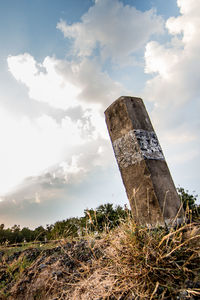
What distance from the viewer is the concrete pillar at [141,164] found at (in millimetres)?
2438

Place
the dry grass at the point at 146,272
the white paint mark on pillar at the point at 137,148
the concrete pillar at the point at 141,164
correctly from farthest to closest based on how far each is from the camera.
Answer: the white paint mark on pillar at the point at 137,148
the concrete pillar at the point at 141,164
the dry grass at the point at 146,272

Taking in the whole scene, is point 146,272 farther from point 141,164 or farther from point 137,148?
point 137,148

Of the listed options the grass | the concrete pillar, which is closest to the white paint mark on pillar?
the concrete pillar

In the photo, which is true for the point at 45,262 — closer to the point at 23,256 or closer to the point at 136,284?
the point at 23,256

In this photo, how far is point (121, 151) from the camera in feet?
9.76

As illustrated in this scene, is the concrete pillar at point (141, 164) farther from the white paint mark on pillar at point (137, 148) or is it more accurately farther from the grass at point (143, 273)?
the grass at point (143, 273)

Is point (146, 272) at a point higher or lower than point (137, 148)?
lower

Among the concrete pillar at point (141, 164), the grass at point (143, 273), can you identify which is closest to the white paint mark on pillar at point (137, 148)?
the concrete pillar at point (141, 164)

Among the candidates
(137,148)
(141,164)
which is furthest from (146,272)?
(137,148)

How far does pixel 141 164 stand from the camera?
2.65 metres

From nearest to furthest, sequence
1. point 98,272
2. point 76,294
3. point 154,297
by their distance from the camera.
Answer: point 154,297 → point 76,294 → point 98,272

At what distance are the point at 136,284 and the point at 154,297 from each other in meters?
0.16

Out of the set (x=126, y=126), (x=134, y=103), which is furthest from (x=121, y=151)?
(x=134, y=103)

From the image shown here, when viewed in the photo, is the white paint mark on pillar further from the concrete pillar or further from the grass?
the grass
